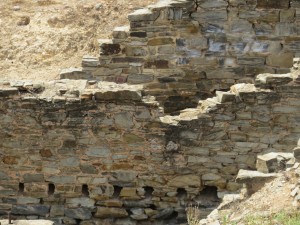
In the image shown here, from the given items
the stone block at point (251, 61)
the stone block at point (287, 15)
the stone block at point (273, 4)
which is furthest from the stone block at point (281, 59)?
the stone block at point (273, 4)

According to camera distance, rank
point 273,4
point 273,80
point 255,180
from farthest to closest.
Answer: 1. point 273,4
2. point 273,80
3. point 255,180

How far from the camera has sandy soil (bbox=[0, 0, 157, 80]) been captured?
47.9 feet

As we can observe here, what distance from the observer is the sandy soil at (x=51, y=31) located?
14.6 meters

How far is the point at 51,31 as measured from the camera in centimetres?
1534

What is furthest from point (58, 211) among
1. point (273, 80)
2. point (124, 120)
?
point (273, 80)

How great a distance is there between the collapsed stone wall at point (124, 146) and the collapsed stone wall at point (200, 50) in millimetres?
2118

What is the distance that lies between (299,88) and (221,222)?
3054mm

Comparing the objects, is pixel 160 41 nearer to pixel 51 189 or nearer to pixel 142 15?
pixel 142 15

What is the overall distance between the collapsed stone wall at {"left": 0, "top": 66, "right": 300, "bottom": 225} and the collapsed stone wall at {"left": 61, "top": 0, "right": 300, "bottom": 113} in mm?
2118

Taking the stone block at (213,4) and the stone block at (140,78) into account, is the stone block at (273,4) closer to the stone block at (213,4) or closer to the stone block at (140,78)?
the stone block at (213,4)

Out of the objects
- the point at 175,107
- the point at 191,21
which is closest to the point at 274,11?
the point at 191,21

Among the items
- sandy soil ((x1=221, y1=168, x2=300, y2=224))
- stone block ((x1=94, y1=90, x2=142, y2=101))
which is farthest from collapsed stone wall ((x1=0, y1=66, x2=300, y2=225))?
sandy soil ((x1=221, y1=168, x2=300, y2=224))

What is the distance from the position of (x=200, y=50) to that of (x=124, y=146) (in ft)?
9.76

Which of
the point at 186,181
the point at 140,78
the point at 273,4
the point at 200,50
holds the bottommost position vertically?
the point at 186,181
